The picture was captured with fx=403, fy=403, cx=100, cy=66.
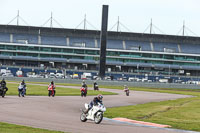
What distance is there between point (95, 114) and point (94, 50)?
109 metres

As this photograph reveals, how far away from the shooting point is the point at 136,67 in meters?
135

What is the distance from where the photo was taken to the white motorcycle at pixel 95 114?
21.4 metres

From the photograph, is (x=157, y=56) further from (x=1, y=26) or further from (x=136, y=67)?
(x=1, y=26)

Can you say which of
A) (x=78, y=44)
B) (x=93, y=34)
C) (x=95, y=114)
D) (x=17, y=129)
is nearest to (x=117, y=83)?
(x=78, y=44)

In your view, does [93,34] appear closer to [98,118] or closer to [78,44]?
[78,44]

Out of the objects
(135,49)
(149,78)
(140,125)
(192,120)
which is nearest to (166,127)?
(140,125)

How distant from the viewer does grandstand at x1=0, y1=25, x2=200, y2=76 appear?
129125mm

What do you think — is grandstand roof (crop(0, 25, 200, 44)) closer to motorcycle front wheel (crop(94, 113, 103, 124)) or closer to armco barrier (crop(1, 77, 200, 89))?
armco barrier (crop(1, 77, 200, 89))

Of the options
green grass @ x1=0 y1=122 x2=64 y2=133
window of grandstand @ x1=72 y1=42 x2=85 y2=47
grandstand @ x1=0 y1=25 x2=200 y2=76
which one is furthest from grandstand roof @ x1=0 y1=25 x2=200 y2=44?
green grass @ x1=0 y1=122 x2=64 y2=133

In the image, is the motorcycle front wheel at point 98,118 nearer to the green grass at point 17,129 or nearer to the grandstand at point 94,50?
the green grass at point 17,129

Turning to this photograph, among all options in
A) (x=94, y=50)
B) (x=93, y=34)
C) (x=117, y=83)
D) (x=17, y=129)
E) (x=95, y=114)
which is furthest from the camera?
(x=93, y=34)

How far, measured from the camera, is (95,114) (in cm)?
2172

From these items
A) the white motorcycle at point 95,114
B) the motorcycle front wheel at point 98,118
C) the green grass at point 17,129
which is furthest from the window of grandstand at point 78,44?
the green grass at point 17,129

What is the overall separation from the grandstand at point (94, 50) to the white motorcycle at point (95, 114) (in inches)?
4159
